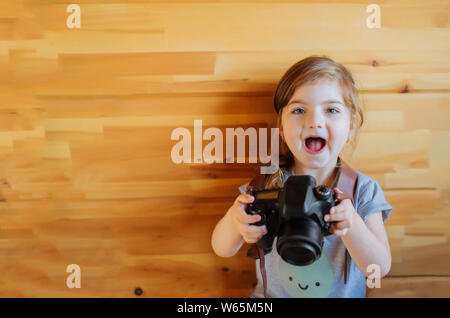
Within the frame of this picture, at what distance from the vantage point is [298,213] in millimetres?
554

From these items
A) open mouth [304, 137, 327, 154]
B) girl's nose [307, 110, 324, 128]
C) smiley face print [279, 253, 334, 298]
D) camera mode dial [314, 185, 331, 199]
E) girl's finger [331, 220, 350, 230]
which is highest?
girl's nose [307, 110, 324, 128]

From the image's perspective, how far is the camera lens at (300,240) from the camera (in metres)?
0.54

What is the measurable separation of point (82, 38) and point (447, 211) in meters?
0.94

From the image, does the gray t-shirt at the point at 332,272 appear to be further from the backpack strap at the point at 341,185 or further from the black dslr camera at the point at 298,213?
the black dslr camera at the point at 298,213

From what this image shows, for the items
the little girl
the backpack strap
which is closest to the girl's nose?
the little girl

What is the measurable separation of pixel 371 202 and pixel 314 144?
0.57 ft

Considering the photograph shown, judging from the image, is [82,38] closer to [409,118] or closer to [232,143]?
[232,143]

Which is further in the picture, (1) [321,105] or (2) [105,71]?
(2) [105,71]

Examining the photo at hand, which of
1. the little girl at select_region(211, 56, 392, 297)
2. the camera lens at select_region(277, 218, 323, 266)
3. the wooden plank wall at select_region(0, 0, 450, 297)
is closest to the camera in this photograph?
the camera lens at select_region(277, 218, 323, 266)

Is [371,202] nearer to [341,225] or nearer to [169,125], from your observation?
[341,225]

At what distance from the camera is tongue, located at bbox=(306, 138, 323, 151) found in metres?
0.69

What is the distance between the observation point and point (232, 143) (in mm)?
801

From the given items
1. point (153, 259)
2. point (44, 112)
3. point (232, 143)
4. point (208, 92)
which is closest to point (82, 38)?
point (44, 112)

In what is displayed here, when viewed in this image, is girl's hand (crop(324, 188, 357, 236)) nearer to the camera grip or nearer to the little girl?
the little girl
